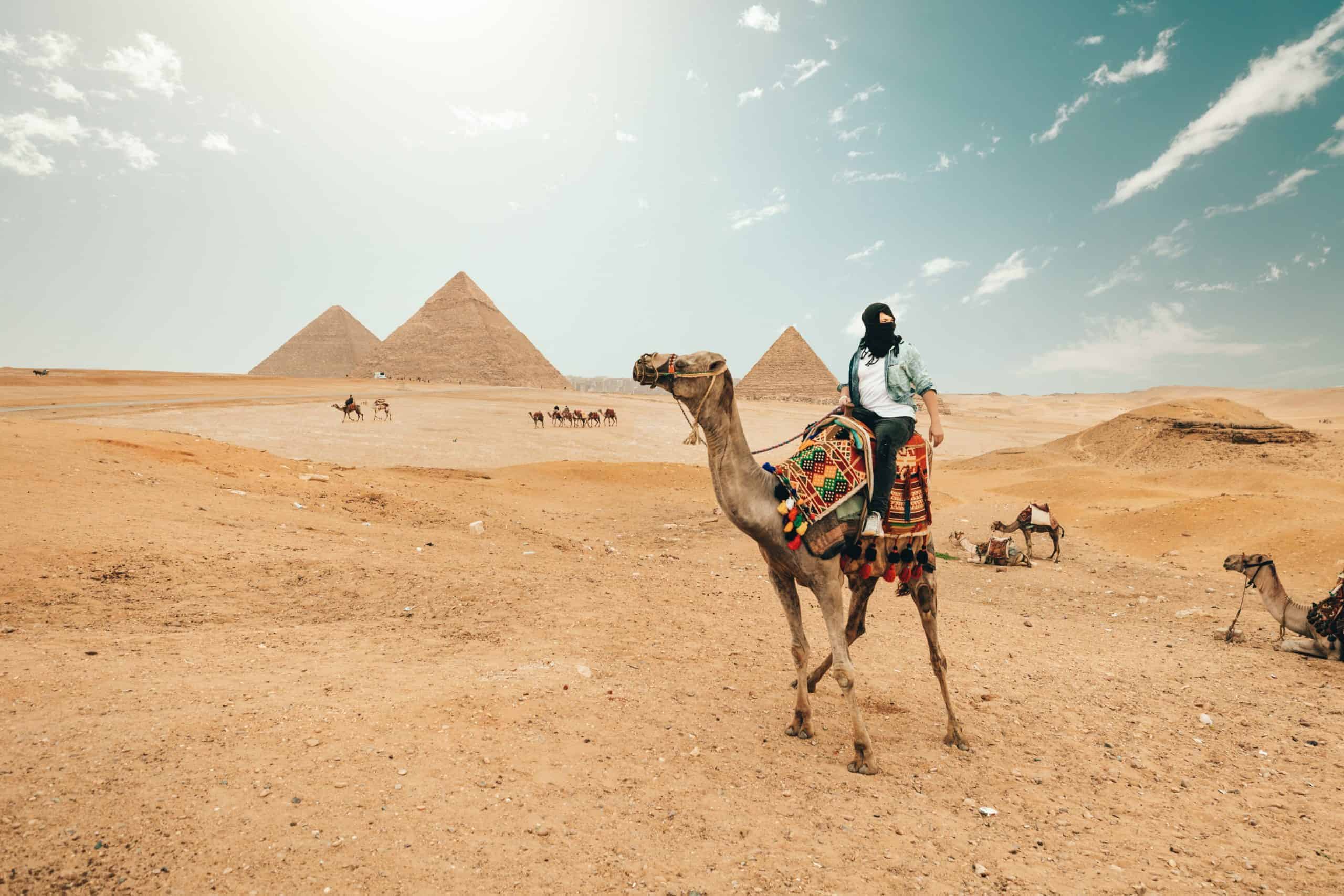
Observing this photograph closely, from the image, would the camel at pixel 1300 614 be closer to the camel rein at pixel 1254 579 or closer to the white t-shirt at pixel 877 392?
the camel rein at pixel 1254 579

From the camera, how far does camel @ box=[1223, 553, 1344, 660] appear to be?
5.95m

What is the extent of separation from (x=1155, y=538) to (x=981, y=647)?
25.4 ft

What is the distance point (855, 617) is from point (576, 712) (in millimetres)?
2173

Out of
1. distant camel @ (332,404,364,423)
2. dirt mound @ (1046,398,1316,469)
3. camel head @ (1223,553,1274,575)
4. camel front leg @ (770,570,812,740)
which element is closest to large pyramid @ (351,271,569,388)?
distant camel @ (332,404,364,423)

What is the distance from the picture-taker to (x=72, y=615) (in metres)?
5.06

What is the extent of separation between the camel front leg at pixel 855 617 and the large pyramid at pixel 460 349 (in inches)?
4284

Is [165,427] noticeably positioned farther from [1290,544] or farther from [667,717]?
[1290,544]

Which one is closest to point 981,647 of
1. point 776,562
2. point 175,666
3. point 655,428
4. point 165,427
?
point 776,562

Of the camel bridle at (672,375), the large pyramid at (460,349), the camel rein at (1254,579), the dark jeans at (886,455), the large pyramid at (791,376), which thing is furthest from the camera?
the large pyramid at (460,349)


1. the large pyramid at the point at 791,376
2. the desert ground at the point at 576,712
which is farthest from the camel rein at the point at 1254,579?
the large pyramid at the point at 791,376

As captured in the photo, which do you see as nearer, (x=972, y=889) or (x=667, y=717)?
(x=972, y=889)

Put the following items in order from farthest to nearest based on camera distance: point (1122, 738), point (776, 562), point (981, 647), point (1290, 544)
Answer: point (1290, 544)
point (981, 647)
point (1122, 738)
point (776, 562)

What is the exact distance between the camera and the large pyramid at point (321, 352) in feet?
445

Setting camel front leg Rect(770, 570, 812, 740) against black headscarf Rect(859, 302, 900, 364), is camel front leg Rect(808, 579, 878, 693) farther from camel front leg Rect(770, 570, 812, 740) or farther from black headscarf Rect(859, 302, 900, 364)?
black headscarf Rect(859, 302, 900, 364)
